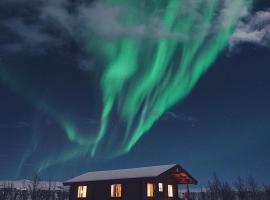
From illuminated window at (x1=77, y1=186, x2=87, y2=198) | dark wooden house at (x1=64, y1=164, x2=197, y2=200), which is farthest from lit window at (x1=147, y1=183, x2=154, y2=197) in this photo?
illuminated window at (x1=77, y1=186, x2=87, y2=198)

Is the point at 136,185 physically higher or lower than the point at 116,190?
higher

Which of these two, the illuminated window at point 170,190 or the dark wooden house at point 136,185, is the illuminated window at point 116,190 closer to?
the dark wooden house at point 136,185

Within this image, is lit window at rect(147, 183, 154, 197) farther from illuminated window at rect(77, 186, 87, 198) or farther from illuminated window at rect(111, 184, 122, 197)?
illuminated window at rect(77, 186, 87, 198)

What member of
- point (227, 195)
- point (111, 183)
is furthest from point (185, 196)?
point (227, 195)

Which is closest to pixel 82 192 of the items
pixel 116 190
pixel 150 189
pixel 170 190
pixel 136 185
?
pixel 116 190

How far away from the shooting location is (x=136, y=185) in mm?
32844

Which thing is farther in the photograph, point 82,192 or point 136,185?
point 82,192

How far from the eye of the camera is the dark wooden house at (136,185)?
105ft

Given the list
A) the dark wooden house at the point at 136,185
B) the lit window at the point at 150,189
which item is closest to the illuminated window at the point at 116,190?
the dark wooden house at the point at 136,185

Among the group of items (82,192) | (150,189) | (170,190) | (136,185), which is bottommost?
(82,192)

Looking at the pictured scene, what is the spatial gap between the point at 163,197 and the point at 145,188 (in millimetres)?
3394

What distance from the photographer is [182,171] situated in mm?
34906

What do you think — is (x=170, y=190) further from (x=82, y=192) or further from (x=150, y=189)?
(x=82, y=192)

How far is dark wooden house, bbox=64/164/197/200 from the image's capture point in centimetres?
3198
